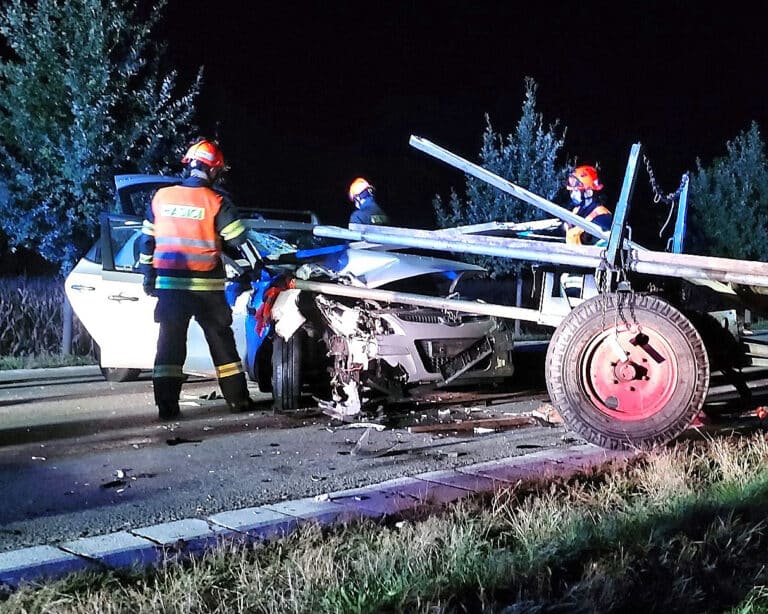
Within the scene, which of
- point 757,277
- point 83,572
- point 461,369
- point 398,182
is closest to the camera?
point 83,572

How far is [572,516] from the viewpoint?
4.26m

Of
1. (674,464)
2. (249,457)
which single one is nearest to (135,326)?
(249,457)

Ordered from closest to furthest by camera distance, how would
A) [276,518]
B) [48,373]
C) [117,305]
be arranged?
[276,518] → [117,305] → [48,373]

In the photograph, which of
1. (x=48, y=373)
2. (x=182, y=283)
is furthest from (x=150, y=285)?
(x=48, y=373)

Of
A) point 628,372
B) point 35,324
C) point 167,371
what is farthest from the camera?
point 35,324

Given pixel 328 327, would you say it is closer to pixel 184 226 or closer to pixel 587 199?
pixel 184 226

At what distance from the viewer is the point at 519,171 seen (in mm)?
16016

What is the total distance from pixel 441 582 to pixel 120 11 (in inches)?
418

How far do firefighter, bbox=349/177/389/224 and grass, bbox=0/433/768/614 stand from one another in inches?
188

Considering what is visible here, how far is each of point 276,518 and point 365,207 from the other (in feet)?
16.4

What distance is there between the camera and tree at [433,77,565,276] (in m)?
15.8

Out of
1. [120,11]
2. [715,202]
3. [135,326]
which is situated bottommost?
[135,326]

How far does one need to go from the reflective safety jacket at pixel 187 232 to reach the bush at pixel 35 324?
261 inches

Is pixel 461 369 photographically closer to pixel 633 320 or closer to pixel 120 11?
pixel 633 320
